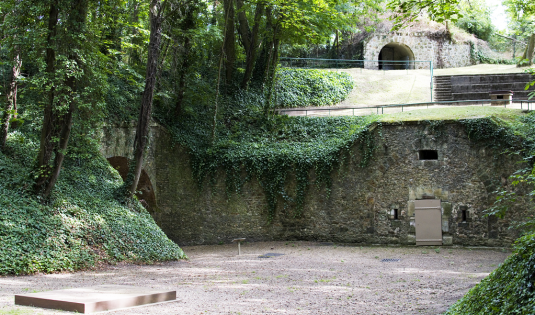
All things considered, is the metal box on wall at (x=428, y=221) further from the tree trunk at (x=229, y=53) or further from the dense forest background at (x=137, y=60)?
the tree trunk at (x=229, y=53)

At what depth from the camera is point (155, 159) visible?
16047 millimetres

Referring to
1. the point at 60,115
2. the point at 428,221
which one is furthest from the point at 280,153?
the point at 60,115

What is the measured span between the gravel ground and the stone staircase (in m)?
7.72

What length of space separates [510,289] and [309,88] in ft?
53.8

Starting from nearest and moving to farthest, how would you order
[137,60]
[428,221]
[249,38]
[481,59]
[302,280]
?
[302,280] → [428,221] → [137,60] → [249,38] → [481,59]

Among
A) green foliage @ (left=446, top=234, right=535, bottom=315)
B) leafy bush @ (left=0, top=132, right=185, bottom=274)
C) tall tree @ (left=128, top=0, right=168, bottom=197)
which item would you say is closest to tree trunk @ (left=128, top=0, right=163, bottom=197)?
tall tree @ (left=128, top=0, right=168, bottom=197)

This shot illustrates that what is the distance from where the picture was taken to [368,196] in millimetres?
14680

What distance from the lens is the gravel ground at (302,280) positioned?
7.06 meters

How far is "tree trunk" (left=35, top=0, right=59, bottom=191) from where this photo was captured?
1013cm

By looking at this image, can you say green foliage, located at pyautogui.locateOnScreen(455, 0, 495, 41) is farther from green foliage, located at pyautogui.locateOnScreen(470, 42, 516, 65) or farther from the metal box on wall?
the metal box on wall

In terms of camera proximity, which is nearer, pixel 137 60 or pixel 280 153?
pixel 280 153

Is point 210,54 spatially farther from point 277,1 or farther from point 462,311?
point 462,311

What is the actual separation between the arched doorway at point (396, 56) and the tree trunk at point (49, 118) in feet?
63.7

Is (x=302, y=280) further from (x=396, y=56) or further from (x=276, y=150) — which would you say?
(x=396, y=56)
